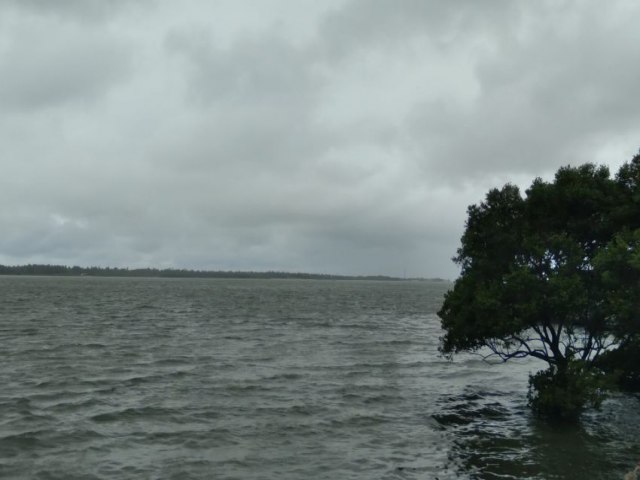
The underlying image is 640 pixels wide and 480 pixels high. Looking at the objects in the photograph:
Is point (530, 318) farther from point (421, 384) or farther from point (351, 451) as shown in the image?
point (421, 384)

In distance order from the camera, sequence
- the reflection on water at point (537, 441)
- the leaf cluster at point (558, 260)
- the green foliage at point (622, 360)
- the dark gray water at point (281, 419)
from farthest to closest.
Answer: the green foliage at point (622, 360)
the leaf cluster at point (558, 260)
the dark gray water at point (281, 419)
the reflection on water at point (537, 441)

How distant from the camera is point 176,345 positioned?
4984 cm

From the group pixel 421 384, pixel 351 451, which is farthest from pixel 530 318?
pixel 421 384

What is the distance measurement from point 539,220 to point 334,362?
2123 centimetres

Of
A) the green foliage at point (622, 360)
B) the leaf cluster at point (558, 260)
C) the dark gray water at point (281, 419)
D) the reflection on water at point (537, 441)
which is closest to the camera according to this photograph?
the reflection on water at point (537, 441)

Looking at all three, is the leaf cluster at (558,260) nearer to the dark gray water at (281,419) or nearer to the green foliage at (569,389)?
the green foliage at (569,389)

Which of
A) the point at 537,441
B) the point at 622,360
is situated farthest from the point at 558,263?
the point at 537,441

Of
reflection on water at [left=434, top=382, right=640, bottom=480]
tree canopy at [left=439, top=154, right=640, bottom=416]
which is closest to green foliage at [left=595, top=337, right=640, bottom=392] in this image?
tree canopy at [left=439, top=154, right=640, bottom=416]

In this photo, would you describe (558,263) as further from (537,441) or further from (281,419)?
(281,419)

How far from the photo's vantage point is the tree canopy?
23156 mm

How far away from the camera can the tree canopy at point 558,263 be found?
23.2 meters

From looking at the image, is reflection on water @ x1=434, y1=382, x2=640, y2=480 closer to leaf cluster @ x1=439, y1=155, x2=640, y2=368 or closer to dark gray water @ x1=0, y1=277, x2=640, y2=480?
dark gray water @ x1=0, y1=277, x2=640, y2=480

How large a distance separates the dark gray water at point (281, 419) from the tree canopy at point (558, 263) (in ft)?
12.9

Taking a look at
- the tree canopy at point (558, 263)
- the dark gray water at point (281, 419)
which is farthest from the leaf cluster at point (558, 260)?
the dark gray water at point (281, 419)
